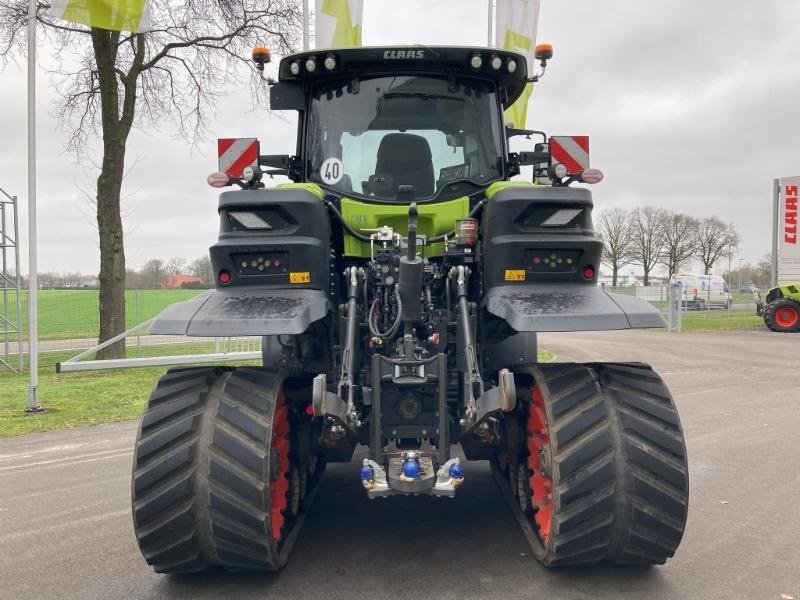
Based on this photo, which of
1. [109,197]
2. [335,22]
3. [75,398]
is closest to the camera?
[75,398]

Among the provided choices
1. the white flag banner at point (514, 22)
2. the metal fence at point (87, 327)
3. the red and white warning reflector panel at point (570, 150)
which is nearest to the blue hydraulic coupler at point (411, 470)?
the red and white warning reflector panel at point (570, 150)

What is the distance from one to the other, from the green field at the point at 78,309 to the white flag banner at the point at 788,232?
2098 centimetres

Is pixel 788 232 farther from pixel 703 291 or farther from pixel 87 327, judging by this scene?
pixel 87 327

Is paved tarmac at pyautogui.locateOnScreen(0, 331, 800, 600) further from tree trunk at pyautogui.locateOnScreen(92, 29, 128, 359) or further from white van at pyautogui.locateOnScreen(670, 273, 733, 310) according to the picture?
white van at pyautogui.locateOnScreen(670, 273, 733, 310)

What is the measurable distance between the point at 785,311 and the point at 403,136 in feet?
74.1

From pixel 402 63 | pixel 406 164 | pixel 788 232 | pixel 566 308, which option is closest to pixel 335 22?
pixel 402 63

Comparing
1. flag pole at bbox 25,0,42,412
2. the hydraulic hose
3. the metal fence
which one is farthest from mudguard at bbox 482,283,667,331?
the metal fence

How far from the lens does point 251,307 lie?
346 cm

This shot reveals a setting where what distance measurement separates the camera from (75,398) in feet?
32.8

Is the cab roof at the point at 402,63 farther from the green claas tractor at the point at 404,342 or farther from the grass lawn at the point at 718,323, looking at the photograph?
the grass lawn at the point at 718,323

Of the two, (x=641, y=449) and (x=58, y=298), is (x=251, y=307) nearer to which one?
(x=641, y=449)

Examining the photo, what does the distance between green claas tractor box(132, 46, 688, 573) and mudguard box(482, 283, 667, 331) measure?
0.01 metres

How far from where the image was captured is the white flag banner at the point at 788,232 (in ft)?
81.8

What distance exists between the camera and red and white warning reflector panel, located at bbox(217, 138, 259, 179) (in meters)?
4.75
